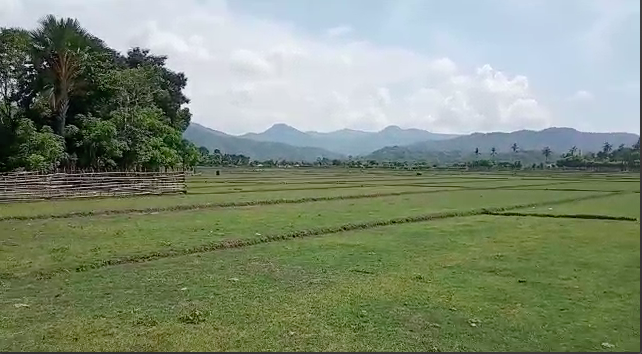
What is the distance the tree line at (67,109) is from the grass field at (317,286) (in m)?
14.4

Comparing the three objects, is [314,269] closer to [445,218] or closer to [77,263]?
[77,263]

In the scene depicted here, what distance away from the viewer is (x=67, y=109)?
1298 inches

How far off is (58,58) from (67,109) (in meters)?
3.45

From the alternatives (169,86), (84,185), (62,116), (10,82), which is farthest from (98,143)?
(169,86)

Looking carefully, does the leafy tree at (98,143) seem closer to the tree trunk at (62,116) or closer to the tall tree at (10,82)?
the tree trunk at (62,116)

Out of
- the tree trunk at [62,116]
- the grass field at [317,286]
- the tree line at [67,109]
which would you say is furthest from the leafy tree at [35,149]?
the grass field at [317,286]

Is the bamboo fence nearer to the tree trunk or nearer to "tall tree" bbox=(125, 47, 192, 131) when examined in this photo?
the tree trunk

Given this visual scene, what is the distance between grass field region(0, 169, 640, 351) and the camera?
6082mm

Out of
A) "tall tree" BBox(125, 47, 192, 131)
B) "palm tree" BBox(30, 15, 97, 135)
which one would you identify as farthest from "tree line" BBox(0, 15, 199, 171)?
"tall tree" BBox(125, 47, 192, 131)

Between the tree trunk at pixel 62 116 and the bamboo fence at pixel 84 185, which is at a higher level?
the tree trunk at pixel 62 116

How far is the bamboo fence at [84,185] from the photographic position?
26188mm

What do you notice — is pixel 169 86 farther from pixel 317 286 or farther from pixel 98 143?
pixel 317 286

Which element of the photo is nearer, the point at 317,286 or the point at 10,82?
the point at 317,286

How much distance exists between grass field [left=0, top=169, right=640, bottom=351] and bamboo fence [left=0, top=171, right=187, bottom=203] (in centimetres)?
1009
